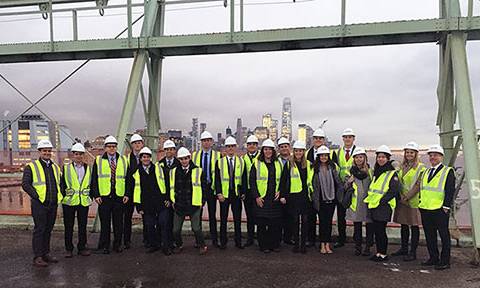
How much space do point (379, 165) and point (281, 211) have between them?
68.0 inches

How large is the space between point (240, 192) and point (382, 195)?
7.45ft

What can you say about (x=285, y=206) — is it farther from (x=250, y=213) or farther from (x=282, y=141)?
(x=282, y=141)

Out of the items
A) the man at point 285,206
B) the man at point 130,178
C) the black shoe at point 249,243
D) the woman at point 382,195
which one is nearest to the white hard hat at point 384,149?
the woman at point 382,195

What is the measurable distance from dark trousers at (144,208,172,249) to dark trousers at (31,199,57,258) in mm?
1444

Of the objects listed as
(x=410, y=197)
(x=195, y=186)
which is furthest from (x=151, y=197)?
(x=410, y=197)

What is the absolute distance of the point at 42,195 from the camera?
5.66 m

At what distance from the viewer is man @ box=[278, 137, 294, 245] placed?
21.2 feet

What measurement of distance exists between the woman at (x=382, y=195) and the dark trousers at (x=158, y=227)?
3.21m

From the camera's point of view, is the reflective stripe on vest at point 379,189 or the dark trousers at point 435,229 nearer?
the dark trousers at point 435,229

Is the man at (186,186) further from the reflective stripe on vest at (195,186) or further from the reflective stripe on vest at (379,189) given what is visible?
the reflective stripe on vest at (379,189)

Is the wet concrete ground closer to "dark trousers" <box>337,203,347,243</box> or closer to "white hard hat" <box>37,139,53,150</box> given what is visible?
"dark trousers" <box>337,203,347,243</box>

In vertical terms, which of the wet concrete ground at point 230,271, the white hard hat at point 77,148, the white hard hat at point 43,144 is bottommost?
the wet concrete ground at point 230,271

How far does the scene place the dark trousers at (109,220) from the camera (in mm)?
6324

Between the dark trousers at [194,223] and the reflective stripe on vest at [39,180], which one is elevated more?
the reflective stripe on vest at [39,180]
